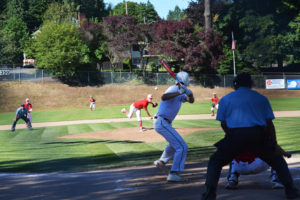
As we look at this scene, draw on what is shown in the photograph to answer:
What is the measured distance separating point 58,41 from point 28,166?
3973 centimetres

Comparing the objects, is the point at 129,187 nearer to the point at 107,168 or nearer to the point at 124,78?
the point at 107,168

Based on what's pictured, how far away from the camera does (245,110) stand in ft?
17.3

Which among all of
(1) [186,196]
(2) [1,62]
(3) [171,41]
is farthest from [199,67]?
(1) [186,196]

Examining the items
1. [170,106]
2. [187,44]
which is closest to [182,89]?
[170,106]

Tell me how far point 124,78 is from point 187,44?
30.7 feet

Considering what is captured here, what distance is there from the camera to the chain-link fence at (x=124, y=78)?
48.0 metres

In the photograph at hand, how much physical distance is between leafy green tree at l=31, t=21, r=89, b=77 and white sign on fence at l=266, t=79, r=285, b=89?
2428cm

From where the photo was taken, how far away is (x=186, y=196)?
591 cm

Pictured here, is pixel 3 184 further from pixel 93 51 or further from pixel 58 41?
pixel 93 51

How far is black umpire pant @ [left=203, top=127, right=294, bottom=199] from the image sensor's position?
16.9 feet

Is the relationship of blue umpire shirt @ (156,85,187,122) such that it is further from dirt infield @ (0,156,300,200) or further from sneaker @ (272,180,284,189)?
sneaker @ (272,180,284,189)

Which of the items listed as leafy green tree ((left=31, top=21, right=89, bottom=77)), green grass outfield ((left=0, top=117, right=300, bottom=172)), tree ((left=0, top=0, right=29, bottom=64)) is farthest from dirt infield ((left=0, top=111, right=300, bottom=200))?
tree ((left=0, top=0, right=29, bottom=64))

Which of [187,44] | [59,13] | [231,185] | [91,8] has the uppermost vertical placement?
[91,8]

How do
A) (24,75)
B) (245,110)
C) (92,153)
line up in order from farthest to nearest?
1. (24,75)
2. (92,153)
3. (245,110)
